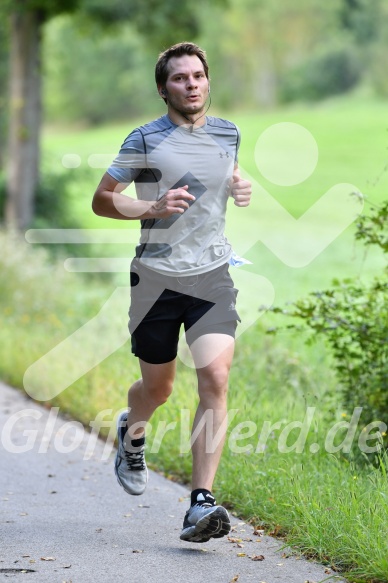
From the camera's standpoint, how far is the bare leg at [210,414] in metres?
5.27

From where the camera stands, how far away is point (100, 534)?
553cm

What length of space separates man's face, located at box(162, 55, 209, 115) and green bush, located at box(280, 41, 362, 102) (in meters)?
47.5

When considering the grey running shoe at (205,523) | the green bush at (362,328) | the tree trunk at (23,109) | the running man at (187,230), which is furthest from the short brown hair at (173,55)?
the tree trunk at (23,109)

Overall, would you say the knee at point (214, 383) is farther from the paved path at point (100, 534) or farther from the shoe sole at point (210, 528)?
the paved path at point (100, 534)

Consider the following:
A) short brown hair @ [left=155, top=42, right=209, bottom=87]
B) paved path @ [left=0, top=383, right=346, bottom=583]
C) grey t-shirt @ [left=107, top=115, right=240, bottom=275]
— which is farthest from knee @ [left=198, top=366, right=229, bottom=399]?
short brown hair @ [left=155, top=42, right=209, bottom=87]

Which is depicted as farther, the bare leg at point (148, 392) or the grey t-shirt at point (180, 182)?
the bare leg at point (148, 392)

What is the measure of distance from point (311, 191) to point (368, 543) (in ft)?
120

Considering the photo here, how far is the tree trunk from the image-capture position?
58.3ft

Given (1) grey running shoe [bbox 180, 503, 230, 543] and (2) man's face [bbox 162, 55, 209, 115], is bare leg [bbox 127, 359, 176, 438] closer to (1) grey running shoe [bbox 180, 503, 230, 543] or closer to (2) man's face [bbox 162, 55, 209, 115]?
(1) grey running shoe [bbox 180, 503, 230, 543]

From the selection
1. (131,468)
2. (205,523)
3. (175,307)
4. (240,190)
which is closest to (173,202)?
(240,190)

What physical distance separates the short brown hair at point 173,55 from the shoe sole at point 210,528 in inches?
79.4

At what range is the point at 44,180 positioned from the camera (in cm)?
2003

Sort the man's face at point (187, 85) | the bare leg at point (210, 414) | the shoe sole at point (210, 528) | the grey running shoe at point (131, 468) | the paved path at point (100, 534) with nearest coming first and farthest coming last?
the paved path at point (100, 534) < the shoe sole at point (210, 528) < the bare leg at point (210, 414) < the man's face at point (187, 85) < the grey running shoe at point (131, 468)

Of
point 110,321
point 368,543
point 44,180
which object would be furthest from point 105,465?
point 44,180
